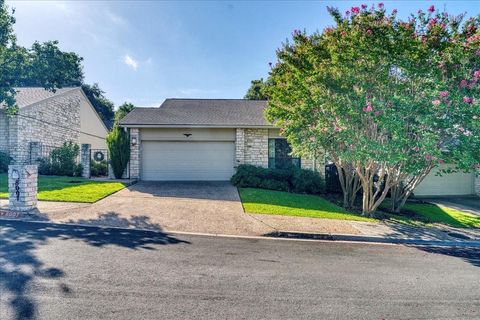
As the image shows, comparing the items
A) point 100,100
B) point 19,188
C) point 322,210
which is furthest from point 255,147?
point 100,100

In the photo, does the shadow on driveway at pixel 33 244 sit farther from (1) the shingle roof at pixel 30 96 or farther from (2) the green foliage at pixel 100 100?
(2) the green foliage at pixel 100 100

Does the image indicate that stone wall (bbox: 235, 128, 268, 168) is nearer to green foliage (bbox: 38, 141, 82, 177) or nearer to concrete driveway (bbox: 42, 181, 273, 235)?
concrete driveway (bbox: 42, 181, 273, 235)

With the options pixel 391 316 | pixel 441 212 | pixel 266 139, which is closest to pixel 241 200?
pixel 266 139

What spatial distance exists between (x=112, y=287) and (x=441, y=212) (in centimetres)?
1188

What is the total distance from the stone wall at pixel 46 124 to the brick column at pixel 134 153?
651 centimetres

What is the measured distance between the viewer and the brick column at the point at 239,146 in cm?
1395

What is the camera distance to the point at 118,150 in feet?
44.3

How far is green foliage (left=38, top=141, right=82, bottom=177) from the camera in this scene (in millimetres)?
14758

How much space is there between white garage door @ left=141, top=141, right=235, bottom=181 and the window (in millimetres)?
2048

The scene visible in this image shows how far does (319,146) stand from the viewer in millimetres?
9562

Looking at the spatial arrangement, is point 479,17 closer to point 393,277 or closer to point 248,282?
point 393,277

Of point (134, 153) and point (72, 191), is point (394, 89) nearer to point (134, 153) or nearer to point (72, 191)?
point (72, 191)

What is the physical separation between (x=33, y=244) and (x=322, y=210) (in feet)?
26.4

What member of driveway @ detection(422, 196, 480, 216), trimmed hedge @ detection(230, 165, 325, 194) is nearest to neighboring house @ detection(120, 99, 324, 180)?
trimmed hedge @ detection(230, 165, 325, 194)
